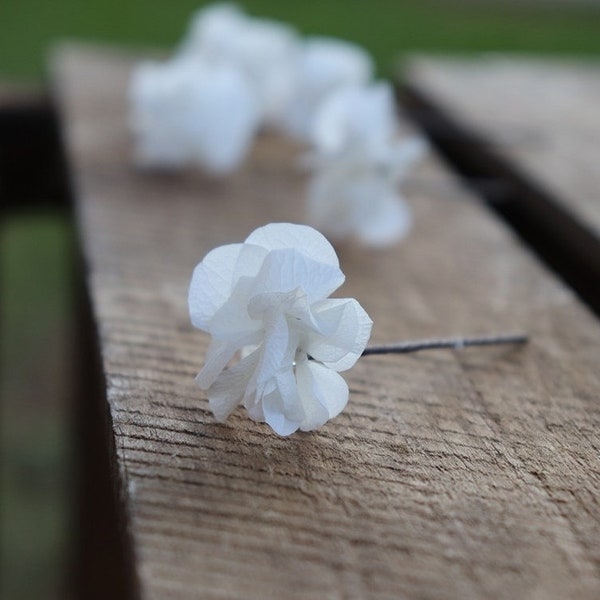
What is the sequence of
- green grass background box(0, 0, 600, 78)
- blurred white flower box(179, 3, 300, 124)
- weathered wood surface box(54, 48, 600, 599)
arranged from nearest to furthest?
weathered wood surface box(54, 48, 600, 599)
blurred white flower box(179, 3, 300, 124)
green grass background box(0, 0, 600, 78)

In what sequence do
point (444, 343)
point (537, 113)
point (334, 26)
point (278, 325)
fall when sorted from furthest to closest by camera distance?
point (334, 26)
point (537, 113)
point (444, 343)
point (278, 325)

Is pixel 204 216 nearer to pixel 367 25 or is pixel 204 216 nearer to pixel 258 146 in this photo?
pixel 258 146

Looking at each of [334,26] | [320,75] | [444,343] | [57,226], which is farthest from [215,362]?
[334,26]

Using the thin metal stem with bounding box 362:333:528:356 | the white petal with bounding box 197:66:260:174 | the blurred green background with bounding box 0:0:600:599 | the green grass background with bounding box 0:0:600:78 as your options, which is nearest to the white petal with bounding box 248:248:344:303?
the thin metal stem with bounding box 362:333:528:356

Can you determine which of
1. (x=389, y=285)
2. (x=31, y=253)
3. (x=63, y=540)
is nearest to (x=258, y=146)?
(x=389, y=285)

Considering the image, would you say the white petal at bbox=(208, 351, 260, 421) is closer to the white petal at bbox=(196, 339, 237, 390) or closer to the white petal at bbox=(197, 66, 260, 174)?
the white petal at bbox=(196, 339, 237, 390)

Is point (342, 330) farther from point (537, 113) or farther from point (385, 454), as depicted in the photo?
point (537, 113)

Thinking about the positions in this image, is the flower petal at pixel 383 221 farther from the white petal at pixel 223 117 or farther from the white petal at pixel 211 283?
the white petal at pixel 211 283
